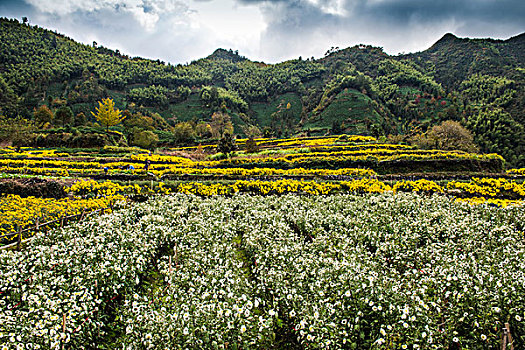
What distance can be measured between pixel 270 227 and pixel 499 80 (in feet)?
401

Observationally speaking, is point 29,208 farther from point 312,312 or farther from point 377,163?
point 377,163

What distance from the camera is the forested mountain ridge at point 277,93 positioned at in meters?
62.2

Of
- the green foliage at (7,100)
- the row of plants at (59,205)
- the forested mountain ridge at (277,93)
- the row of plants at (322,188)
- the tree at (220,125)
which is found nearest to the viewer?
the row of plants at (59,205)

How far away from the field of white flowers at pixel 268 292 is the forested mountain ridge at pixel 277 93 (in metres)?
41.6

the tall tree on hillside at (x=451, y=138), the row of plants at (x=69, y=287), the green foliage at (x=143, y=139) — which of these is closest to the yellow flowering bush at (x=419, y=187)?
the row of plants at (x=69, y=287)

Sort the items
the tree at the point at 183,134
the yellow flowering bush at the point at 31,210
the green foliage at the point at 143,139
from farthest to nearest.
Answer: the tree at the point at 183,134 → the green foliage at the point at 143,139 → the yellow flowering bush at the point at 31,210

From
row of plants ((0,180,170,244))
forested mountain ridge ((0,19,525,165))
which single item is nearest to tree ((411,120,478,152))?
forested mountain ridge ((0,19,525,165))

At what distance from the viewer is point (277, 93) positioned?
4680 inches

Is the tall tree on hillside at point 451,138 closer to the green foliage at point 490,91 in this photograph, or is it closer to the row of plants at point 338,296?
the row of plants at point 338,296

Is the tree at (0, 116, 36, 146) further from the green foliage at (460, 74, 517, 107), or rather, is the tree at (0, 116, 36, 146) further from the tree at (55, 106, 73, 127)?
the green foliage at (460, 74, 517, 107)

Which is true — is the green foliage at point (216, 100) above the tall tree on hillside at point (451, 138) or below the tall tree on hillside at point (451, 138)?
above

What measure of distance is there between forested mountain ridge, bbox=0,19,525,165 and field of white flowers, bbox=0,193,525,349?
41.6 metres

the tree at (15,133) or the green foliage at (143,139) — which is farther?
the green foliage at (143,139)

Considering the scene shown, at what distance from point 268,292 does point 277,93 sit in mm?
120240
